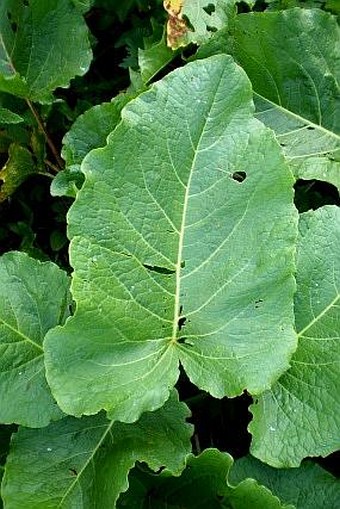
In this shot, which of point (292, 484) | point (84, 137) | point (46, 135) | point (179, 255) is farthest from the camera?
point (46, 135)

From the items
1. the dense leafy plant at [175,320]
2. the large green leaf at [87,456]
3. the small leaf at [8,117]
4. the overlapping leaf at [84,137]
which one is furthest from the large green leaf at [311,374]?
the small leaf at [8,117]

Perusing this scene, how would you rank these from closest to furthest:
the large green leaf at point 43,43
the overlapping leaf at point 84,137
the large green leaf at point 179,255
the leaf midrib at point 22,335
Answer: the large green leaf at point 179,255, the leaf midrib at point 22,335, the overlapping leaf at point 84,137, the large green leaf at point 43,43

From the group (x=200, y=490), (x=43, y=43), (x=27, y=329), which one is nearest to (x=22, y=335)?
(x=27, y=329)

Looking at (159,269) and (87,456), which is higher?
(159,269)

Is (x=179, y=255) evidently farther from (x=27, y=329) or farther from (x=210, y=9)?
(x=210, y=9)

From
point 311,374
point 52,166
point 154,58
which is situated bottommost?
point 311,374

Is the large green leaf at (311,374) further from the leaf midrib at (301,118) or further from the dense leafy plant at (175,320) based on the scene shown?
the leaf midrib at (301,118)

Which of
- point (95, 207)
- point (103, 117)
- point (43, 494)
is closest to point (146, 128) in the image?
point (95, 207)

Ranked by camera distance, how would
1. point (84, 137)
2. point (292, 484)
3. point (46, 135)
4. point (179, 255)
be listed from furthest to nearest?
point (46, 135), point (84, 137), point (292, 484), point (179, 255)
